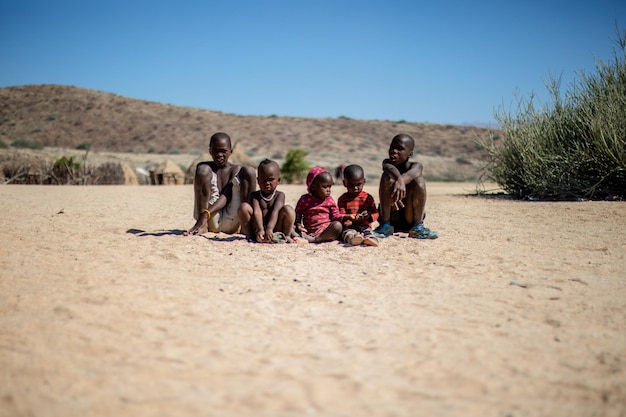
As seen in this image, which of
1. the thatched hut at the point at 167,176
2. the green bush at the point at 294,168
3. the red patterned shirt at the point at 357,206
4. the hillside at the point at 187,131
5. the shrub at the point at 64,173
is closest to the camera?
the red patterned shirt at the point at 357,206

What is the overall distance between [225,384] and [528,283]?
105 inches

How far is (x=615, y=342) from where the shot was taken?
2.63 m

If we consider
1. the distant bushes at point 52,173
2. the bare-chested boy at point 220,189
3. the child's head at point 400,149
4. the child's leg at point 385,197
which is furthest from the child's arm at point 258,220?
the distant bushes at point 52,173

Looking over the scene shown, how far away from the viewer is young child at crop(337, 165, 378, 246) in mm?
5492

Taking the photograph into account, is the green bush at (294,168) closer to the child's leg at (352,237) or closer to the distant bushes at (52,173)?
the distant bushes at (52,173)

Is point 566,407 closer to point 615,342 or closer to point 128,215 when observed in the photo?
point 615,342

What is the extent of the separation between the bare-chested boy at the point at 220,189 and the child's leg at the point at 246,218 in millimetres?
346

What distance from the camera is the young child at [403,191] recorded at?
562 cm

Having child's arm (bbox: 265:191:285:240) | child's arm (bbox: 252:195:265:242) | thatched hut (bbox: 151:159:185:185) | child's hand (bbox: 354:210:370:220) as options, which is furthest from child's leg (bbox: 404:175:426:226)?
thatched hut (bbox: 151:159:185:185)

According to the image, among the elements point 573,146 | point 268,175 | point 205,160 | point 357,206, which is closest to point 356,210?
point 357,206

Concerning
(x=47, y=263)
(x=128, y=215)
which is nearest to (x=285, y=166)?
(x=128, y=215)

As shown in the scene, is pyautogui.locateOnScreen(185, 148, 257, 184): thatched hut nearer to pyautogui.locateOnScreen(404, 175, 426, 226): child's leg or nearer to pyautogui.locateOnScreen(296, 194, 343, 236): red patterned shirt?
pyautogui.locateOnScreen(296, 194, 343, 236): red patterned shirt

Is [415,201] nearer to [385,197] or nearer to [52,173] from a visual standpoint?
[385,197]

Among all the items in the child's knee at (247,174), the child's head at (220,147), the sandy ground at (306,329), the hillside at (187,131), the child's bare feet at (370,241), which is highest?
the hillside at (187,131)
